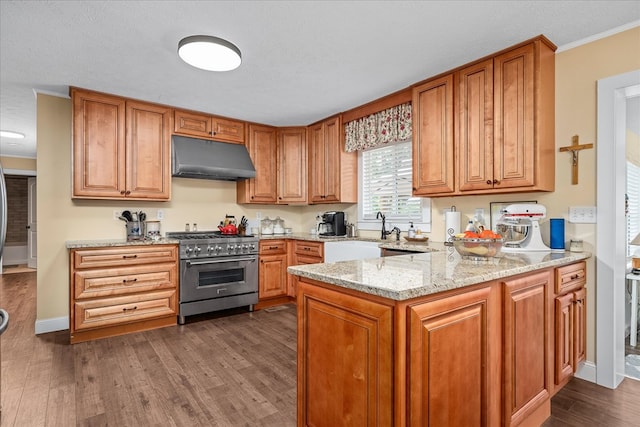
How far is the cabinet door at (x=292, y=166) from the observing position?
4.68 metres

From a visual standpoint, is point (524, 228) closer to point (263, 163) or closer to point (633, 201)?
point (633, 201)

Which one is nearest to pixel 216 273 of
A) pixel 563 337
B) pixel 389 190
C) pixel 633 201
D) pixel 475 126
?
pixel 389 190

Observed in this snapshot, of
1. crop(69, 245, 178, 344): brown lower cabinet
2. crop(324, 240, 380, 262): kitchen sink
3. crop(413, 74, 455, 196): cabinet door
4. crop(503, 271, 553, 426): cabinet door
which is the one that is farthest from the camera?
crop(324, 240, 380, 262): kitchen sink

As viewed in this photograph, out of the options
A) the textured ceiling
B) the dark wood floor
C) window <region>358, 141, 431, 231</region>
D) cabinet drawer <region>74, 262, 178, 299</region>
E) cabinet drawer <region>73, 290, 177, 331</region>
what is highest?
the textured ceiling

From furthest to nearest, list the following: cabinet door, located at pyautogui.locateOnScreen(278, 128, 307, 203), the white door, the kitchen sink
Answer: the white door, cabinet door, located at pyautogui.locateOnScreen(278, 128, 307, 203), the kitchen sink

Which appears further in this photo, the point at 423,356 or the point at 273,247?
the point at 273,247

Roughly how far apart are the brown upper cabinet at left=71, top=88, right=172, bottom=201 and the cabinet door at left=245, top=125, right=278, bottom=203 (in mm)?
1057

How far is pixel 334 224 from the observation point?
435 cm

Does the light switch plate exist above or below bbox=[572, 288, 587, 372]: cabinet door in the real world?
above

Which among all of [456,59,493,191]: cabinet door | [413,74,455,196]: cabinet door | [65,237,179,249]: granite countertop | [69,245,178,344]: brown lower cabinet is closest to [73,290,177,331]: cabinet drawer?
[69,245,178,344]: brown lower cabinet

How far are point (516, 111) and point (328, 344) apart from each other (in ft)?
7.24

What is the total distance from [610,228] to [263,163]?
3.66 metres

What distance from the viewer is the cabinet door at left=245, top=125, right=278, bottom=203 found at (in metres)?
4.52

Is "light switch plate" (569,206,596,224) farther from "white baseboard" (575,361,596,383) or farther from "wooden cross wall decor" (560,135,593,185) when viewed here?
"white baseboard" (575,361,596,383)
